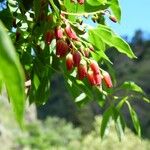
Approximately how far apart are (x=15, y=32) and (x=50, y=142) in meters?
19.3

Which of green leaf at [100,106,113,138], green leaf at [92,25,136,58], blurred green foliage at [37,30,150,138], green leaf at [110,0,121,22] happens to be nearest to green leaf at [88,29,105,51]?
green leaf at [92,25,136,58]

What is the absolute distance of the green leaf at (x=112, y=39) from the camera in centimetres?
150

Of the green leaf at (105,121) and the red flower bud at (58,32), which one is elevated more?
the red flower bud at (58,32)

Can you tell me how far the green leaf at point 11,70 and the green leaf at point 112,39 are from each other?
87cm

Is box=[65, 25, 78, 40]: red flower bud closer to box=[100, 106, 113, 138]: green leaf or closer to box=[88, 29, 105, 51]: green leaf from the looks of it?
box=[88, 29, 105, 51]: green leaf

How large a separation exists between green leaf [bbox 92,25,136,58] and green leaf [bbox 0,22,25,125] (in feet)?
2.86

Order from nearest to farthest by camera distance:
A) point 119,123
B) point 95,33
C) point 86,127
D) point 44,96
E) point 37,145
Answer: point 95,33
point 44,96
point 119,123
point 37,145
point 86,127

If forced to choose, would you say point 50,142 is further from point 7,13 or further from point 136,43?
point 136,43

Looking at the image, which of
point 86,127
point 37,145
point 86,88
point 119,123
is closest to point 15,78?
point 86,88

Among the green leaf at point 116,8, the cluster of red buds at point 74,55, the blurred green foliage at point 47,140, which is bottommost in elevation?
the blurred green foliage at point 47,140

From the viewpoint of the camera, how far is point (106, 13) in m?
1.65

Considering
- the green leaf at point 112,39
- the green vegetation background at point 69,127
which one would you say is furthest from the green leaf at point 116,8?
the green vegetation background at point 69,127

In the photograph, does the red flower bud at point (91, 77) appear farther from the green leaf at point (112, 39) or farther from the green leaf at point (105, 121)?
the green leaf at point (105, 121)

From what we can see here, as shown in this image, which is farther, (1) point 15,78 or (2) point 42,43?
(2) point 42,43
